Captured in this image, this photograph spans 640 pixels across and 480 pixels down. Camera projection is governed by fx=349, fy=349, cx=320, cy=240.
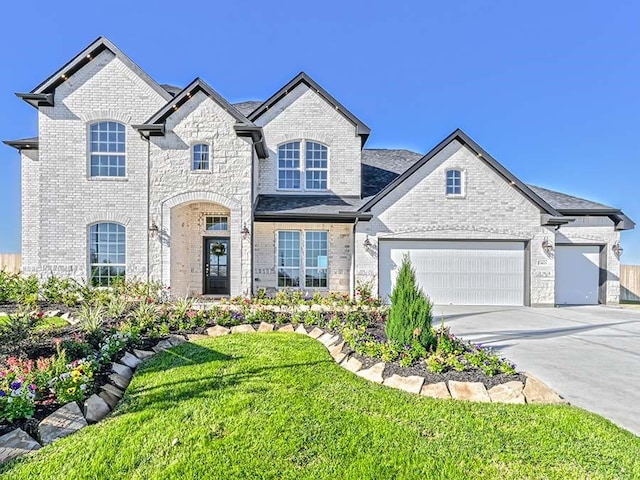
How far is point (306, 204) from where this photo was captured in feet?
42.3

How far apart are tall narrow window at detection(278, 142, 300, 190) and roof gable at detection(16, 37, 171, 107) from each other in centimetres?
485

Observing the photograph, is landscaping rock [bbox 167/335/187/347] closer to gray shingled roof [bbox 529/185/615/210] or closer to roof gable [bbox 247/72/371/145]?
roof gable [bbox 247/72/371/145]

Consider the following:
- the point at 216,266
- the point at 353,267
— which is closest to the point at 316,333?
the point at 353,267

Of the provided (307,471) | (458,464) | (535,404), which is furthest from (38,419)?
(535,404)

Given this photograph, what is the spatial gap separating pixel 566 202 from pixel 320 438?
14.8 metres

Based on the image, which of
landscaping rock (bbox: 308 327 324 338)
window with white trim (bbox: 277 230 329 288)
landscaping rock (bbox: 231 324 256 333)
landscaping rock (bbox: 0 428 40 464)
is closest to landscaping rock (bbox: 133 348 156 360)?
landscaping rock (bbox: 231 324 256 333)

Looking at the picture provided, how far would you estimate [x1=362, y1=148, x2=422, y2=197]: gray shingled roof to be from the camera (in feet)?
48.2

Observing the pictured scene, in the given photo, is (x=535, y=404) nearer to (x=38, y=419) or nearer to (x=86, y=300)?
(x=38, y=419)

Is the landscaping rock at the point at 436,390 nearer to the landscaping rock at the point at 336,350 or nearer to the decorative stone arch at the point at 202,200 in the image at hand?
the landscaping rock at the point at 336,350

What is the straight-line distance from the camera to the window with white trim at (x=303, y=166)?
1382 centimetres

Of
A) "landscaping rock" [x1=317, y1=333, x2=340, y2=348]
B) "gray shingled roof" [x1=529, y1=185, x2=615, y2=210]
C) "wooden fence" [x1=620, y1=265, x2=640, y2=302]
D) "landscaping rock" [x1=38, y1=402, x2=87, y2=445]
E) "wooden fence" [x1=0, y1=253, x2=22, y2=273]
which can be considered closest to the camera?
"landscaping rock" [x1=38, y1=402, x2=87, y2=445]

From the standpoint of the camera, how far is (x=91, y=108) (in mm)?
11828

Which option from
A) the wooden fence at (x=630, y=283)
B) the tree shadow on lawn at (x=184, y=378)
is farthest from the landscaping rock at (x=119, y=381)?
the wooden fence at (x=630, y=283)

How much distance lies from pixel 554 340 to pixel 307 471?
22.0 feet
